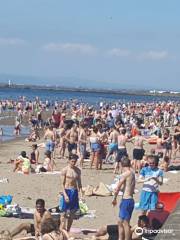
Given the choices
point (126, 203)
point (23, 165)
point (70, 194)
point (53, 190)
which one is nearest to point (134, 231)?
point (126, 203)

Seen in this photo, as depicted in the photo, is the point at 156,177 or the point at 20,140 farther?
the point at 20,140

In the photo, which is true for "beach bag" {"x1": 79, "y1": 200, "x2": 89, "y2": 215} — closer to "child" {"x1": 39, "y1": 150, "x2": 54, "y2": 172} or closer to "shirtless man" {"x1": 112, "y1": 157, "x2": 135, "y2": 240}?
"shirtless man" {"x1": 112, "y1": 157, "x2": 135, "y2": 240}

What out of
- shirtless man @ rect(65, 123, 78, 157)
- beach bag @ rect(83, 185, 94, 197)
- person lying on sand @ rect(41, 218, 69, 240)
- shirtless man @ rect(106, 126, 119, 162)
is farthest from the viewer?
shirtless man @ rect(65, 123, 78, 157)

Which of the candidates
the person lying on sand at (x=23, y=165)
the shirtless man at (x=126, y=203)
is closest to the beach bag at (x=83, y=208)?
the shirtless man at (x=126, y=203)

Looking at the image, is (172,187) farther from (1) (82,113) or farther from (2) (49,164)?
(1) (82,113)

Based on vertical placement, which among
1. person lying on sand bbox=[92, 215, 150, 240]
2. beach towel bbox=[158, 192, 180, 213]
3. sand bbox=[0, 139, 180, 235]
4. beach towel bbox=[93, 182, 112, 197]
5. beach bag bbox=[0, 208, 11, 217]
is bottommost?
sand bbox=[0, 139, 180, 235]

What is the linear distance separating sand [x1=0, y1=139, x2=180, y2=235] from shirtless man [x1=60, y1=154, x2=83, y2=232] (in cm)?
111

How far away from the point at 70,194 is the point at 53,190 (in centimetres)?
503

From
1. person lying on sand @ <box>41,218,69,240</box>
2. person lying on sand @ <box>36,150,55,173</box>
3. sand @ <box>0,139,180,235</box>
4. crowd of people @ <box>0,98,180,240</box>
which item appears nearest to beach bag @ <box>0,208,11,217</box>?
sand @ <box>0,139,180,235</box>

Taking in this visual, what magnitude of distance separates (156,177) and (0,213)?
325cm

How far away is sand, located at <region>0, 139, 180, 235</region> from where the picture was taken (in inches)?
499

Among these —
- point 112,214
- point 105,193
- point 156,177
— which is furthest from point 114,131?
point 156,177

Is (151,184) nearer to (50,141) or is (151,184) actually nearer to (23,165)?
(23,165)

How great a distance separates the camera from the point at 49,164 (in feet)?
64.2
